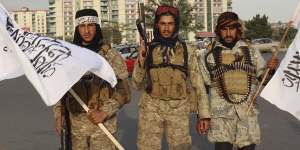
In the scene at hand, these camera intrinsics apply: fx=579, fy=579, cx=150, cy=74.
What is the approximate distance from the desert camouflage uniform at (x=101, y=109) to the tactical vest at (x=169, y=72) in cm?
33

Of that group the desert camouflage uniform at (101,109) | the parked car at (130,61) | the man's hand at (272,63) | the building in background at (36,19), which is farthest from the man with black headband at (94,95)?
the building in background at (36,19)

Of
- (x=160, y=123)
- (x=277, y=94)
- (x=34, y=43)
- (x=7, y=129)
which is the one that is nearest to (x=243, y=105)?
(x=277, y=94)

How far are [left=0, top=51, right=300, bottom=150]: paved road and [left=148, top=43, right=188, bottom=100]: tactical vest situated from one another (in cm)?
293

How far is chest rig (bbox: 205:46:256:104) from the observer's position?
5262 mm

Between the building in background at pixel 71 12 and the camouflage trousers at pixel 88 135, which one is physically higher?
the building in background at pixel 71 12

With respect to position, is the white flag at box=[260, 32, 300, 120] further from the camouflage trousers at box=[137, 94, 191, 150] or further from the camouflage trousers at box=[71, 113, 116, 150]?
the camouflage trousers at box=[71, 113, 116, 150]

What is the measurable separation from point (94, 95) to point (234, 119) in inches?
51.9

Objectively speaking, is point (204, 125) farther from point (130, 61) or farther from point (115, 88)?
point (130, 61)

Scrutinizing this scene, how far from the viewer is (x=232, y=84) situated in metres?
5.27

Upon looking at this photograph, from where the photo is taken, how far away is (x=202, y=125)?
5332 mm

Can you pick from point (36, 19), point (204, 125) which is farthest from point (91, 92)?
point (36, 19)

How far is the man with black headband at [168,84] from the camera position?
5.23m

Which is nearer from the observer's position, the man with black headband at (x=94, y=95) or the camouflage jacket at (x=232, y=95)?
the man with black headband at (x=94, y=95)

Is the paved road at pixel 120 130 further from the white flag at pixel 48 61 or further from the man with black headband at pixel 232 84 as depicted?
the white flag at pixel 48 61
